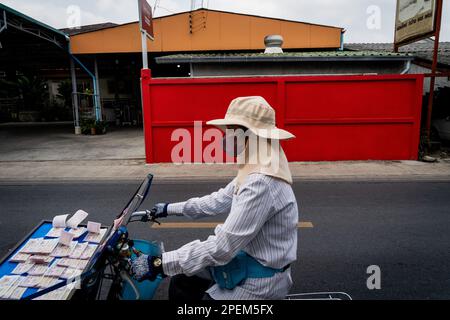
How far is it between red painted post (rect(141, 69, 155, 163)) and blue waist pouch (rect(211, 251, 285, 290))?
8969mm

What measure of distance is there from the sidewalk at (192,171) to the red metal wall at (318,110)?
1.91 feet

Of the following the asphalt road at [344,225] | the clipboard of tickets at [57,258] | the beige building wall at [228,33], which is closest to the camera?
the clipboard of tickets at [57,258]

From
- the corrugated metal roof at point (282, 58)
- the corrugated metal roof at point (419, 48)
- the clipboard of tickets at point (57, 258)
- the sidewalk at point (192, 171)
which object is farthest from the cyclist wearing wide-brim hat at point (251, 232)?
the corrugated metal roof at point (419, 48)

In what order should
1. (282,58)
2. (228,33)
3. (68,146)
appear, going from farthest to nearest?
(228,33) < (68,146) < (282,58)

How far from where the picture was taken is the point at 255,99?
191cm

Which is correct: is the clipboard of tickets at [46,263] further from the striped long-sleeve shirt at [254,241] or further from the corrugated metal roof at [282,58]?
the corrugated metal roof at [282,58]

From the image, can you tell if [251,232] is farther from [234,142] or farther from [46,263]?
[46,263]

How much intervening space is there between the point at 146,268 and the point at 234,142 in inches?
31.2

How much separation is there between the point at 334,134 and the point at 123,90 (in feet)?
58.8

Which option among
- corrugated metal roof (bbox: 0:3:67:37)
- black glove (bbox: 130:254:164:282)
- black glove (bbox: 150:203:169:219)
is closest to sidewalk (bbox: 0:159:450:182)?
corrugated metal roof (bbox: 0:3:67:37)

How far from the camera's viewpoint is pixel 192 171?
9.39 metres

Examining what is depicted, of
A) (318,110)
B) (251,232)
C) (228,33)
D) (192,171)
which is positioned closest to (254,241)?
(251,232)

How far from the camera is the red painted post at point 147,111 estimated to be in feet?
33.7
